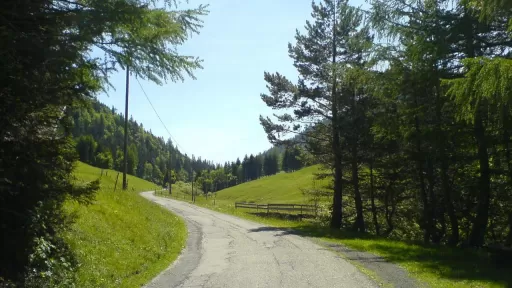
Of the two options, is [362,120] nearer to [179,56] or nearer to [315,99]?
[315,99]

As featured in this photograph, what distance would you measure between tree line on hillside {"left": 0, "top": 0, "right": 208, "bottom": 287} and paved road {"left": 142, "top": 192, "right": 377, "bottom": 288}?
3.05 metres

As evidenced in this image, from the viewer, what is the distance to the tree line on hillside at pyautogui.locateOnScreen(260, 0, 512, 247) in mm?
12312

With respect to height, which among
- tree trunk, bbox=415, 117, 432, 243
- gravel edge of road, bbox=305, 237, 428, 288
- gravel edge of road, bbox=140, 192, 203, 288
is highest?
tree trunk, bbox=415, 117, 432, 243

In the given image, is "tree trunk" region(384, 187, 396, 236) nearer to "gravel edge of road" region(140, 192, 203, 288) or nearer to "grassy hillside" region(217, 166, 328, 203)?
"gravel edge of road" region(140, 192, 203, 288)

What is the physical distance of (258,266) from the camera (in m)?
12.1

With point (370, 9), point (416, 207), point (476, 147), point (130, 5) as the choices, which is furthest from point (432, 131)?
point (130, 5)

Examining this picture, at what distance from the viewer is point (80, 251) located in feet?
35.1

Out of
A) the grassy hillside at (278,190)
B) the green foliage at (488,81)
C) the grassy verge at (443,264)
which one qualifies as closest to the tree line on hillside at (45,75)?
the green foliage at (488,81)

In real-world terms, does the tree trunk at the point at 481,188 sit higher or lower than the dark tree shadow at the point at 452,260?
higher

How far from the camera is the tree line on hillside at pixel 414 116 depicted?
40.4 feet

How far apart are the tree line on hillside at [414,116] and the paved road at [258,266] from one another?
4997mm

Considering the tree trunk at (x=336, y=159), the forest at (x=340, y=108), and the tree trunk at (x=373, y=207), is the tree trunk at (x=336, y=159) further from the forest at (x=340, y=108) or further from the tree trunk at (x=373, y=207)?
the tree trunk at (x=373, y=207)

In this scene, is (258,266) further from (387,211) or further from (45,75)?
(387,211)

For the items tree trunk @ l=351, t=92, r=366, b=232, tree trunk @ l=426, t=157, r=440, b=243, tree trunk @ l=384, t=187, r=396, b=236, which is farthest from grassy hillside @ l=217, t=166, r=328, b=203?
tree trunk @ l=426, t=157, r=440, b=243
